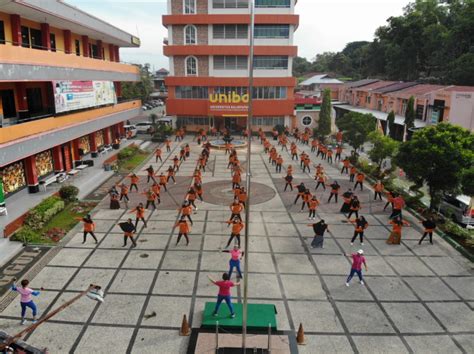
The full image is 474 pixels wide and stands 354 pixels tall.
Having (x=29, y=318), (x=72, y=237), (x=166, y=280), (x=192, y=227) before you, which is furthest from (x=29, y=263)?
(x=192, y=227)

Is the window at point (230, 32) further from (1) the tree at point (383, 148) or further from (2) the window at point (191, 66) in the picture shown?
(1) the tree at point (383, 148)

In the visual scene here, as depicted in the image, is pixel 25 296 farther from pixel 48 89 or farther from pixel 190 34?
pixel 190 34

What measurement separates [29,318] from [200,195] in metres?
10.9

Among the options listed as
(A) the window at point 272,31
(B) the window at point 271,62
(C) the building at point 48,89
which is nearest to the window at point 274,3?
(A) the window at point 272,31

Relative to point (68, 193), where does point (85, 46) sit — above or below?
above

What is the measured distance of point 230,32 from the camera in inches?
1689

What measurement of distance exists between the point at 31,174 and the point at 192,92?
26063 millimetres

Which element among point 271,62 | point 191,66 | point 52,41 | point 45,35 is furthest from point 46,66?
point 271,62

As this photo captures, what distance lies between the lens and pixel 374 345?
9.71 m

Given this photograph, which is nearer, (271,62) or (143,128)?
(271,62)

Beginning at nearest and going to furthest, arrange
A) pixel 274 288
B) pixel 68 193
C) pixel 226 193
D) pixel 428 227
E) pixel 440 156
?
pixel 274 288, pixel 428 227, pixel 440 156, pixel 68 193, pixel 226 193

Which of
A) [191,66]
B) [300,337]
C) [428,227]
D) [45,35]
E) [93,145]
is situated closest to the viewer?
[300,337]

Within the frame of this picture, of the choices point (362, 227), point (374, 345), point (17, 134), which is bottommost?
point (374, 345)

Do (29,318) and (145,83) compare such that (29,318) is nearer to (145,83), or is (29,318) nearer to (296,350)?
(296,350)
